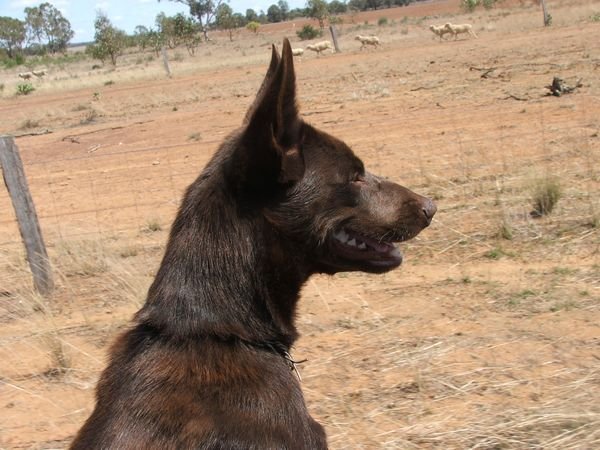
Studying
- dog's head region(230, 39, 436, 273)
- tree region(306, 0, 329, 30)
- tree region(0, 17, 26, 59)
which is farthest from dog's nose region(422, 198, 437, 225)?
tree region(0, 17, 26, 59)

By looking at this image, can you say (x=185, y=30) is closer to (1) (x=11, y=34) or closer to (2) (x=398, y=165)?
(2) (x=398, y=165)

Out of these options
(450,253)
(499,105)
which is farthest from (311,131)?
(499,105)

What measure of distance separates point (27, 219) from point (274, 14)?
150162 mm

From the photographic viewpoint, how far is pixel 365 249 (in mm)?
3068

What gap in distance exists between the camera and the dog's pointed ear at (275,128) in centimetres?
248

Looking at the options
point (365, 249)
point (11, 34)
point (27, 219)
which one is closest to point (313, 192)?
point (365, 249)

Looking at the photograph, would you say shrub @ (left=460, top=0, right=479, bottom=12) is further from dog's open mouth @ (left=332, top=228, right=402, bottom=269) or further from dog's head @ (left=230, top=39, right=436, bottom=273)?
dog's open mouth @ (left=332, top=228, right=402, bottom=269)

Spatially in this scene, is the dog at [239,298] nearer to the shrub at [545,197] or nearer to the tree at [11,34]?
the shrub at [545,197]

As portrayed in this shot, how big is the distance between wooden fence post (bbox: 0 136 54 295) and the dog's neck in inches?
184

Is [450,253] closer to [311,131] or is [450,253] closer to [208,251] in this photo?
[311,131]

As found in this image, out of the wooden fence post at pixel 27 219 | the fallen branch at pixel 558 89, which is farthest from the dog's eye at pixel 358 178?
the fallen branch at pixel 558 89

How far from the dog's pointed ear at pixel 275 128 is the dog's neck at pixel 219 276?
165 mm

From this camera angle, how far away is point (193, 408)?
2.27 metres

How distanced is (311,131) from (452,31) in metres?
36.7
